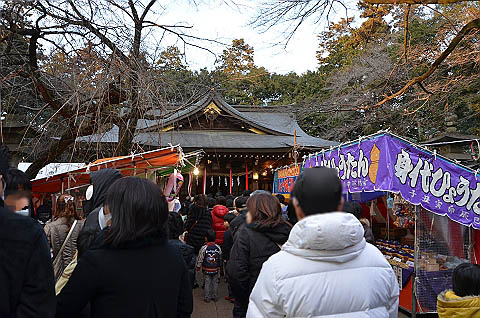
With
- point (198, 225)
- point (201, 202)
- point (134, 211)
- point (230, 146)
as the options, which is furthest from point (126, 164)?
point (230, 146)

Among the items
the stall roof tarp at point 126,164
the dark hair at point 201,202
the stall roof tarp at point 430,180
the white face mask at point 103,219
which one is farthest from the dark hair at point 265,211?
the dark hair at point 201,202

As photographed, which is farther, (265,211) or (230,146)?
(230,146)

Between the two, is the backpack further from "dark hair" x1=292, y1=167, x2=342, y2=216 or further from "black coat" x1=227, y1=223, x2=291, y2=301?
"dark hair" x1=292, y1=167, x2=342, y2=216

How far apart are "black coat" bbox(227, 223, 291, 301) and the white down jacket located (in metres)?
1.38

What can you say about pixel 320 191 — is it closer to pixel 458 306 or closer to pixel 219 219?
pixel 458 306

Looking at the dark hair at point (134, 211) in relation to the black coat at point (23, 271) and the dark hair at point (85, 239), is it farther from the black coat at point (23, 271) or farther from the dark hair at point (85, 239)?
the dark hair at point (85, 239)

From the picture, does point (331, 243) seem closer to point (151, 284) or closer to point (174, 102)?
point (151, 284)

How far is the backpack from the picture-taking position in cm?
566

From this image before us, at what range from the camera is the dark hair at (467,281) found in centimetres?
244

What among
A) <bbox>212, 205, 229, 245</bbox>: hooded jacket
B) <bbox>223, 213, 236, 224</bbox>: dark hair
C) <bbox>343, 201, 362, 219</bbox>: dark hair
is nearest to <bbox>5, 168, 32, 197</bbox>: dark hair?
<bbox>343, 201, 362, 219</bbox>: dark hair

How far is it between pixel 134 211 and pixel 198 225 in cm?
485

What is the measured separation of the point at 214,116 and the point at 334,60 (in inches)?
546

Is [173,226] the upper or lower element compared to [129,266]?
lower

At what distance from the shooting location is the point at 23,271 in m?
1.39
